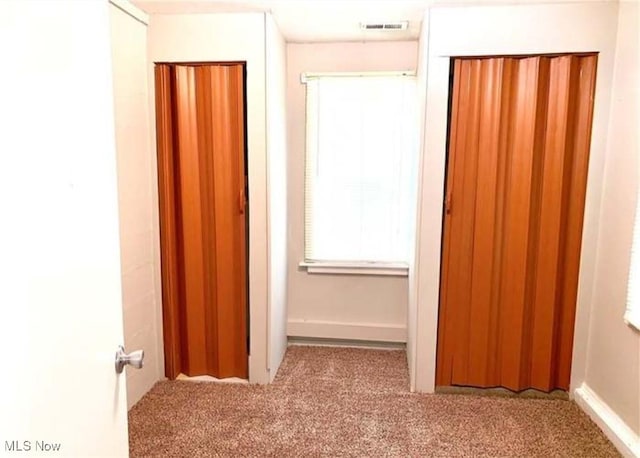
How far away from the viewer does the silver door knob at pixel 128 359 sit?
1043 millimetres

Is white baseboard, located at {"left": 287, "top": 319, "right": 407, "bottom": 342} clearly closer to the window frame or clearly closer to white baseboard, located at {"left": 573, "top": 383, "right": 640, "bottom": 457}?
the window frame

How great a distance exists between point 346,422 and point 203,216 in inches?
58.7

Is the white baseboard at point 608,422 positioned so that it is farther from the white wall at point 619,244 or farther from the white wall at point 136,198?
the white wall at point 136,198

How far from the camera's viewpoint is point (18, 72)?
2.29ft

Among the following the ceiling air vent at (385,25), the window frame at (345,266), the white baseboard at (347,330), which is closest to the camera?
the ceiling air vent at (385,25)

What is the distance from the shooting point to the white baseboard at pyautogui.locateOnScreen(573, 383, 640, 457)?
2.02 meters

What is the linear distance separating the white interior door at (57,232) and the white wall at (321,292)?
221cm

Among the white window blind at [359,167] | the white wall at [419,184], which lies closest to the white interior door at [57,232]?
the white wall at [419,184]

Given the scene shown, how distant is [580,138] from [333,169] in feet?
5.17

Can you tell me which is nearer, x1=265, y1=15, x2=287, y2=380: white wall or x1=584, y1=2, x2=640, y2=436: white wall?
x1=584, y1=2, x2=640, y2=436: white wall

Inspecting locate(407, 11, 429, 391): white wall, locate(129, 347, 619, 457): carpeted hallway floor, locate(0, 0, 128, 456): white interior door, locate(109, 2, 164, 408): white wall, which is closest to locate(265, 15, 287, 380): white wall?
locate(129, 347, 619, 457): carpeted hallway floor

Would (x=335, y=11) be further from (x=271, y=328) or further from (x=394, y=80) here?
(x=271, y=328)

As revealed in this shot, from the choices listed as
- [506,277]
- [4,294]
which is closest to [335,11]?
[506,277]

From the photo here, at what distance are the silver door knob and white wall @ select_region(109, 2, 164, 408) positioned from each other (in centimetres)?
141
